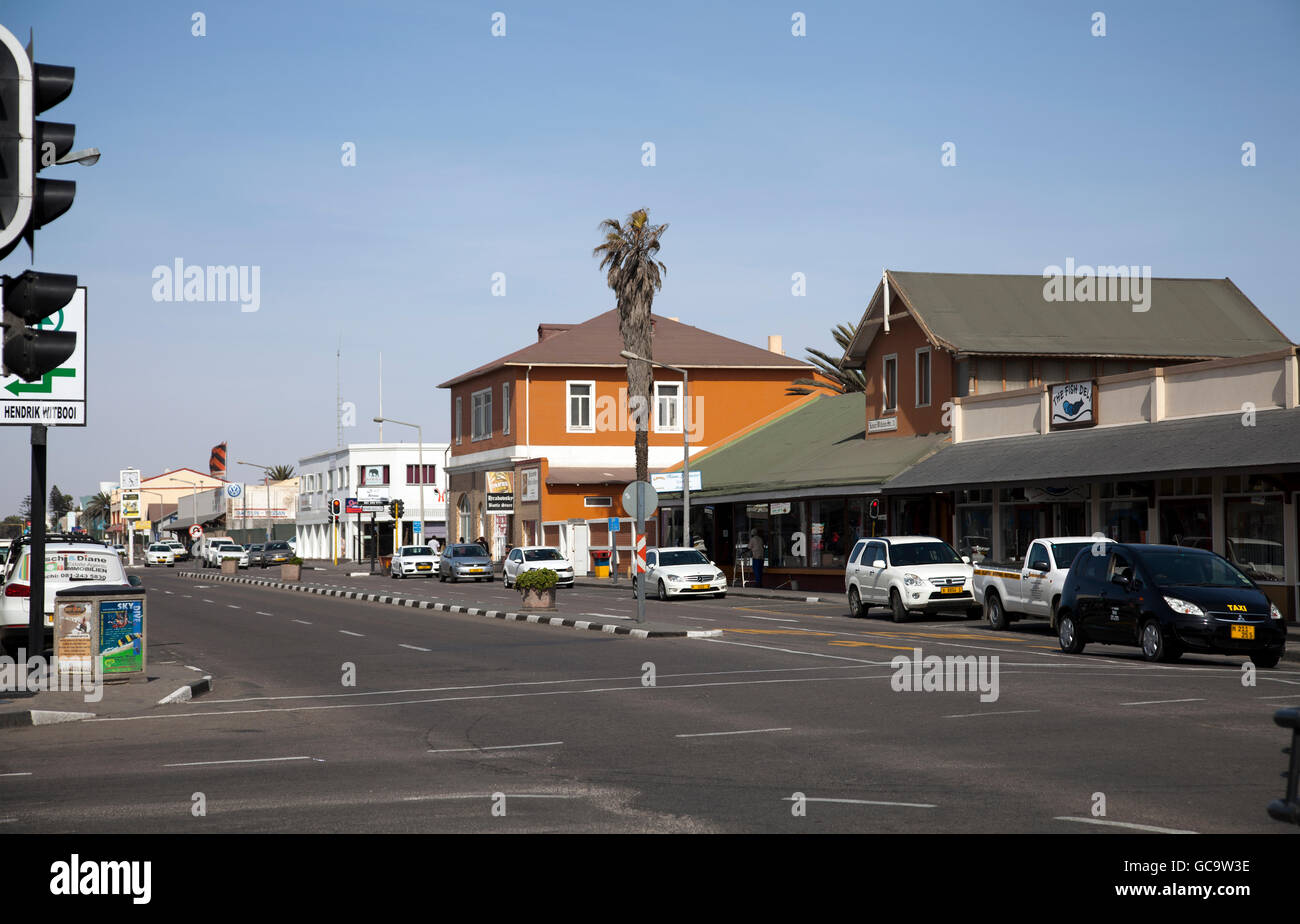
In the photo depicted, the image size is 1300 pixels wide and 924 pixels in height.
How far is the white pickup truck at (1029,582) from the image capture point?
82.9ft

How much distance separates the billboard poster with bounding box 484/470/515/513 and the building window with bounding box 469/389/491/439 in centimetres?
325

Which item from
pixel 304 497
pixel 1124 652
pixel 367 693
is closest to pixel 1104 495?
pixel 1124 652

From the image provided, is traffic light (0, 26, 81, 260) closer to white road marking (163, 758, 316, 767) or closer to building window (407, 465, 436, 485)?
white road marking (163, 758, 316, 767)

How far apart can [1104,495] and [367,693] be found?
20.2 m

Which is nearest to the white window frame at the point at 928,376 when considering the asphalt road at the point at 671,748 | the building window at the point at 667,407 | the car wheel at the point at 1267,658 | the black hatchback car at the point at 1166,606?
the asphalt road at the point at 671,748

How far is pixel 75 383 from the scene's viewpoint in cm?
1733

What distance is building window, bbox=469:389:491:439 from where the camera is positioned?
235 feet

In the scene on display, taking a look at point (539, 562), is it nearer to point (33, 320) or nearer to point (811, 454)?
point (811, 454)

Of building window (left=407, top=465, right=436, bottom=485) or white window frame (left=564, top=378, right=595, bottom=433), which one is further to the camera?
building window (left=407, top=465, right=436, bottom=485)

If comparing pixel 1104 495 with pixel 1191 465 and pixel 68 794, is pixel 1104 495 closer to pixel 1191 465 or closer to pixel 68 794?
pixel 1191 465

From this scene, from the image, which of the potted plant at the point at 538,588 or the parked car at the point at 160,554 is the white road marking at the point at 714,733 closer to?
the potted plant at the point at 538,588

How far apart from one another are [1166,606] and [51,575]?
53.2 feet

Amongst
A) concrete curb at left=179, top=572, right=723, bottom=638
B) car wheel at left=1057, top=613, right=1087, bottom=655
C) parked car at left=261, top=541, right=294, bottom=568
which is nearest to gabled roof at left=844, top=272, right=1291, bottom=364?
concrete curb at left=179, top=572, right=723, bottom=638

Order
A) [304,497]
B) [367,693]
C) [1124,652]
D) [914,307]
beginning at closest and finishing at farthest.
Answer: [367,693], [1124,652], [914,307], [304,497]
